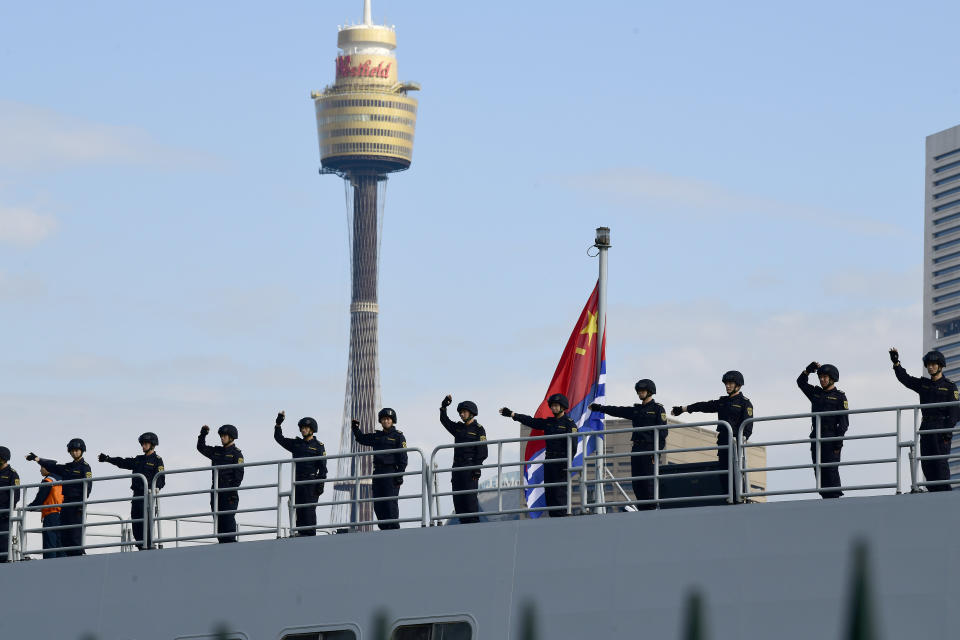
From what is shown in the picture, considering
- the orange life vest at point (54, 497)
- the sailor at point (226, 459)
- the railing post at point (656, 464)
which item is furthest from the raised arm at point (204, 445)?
the railing post at point (656, 464)

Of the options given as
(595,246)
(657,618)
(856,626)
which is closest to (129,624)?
(657,618)

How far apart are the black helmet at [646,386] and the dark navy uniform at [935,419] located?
7.66 feet

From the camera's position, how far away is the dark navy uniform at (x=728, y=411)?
11164 mm

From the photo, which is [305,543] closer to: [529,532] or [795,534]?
[529,532]

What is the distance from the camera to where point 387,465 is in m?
Result: 12.7

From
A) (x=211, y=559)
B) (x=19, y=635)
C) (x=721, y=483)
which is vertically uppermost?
(x=721, y=483)

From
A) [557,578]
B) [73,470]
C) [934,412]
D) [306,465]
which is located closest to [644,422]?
[557,578]

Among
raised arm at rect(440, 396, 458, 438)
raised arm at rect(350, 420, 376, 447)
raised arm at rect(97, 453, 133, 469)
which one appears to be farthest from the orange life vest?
raised arm at rect(440, 396, 458, 438)

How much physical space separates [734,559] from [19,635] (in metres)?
8.29

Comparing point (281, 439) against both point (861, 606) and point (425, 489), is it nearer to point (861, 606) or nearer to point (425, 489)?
point (425, 489)

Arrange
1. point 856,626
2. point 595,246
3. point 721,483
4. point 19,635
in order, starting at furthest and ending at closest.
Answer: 1. point 595,246
2. point 19,635
3. point 721,483
4. point 856,626

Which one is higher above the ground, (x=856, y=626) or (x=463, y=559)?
(x=856, y=626)

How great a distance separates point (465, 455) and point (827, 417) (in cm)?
359

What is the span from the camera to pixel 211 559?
504 inches
